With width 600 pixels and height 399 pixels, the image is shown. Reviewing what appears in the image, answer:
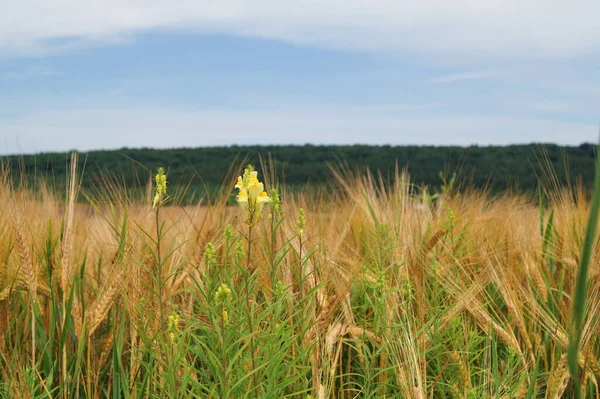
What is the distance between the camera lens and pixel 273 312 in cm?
167

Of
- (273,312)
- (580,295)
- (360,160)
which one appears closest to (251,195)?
(273,312)

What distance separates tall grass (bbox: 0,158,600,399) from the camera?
4.65ft

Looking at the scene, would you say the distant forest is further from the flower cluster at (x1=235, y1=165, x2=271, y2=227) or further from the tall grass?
the flower cluster at (x1=235, y1=165, x2=271, y2=227)

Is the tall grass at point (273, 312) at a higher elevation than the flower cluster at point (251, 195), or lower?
lower

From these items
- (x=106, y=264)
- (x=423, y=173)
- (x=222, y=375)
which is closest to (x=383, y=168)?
(x=423, y=173)

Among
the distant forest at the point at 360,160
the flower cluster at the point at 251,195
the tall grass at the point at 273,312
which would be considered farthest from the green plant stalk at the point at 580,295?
the distant forest at the point at 360,160

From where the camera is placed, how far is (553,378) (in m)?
1.79

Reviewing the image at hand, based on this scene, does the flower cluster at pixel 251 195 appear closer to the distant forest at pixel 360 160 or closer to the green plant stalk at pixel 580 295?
the green plant stalk at pixel 580 295

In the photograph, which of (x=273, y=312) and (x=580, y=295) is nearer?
(x=580, y=295)

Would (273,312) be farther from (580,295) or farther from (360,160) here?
(360,160)

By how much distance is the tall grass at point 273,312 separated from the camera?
1417 mm

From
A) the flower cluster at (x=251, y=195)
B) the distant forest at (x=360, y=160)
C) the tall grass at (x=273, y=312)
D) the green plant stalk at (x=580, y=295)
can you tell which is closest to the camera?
the green plant stalk at (x=580, y=295)

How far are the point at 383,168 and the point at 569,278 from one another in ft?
31.4

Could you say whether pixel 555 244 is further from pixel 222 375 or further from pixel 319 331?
pixel 222 375
